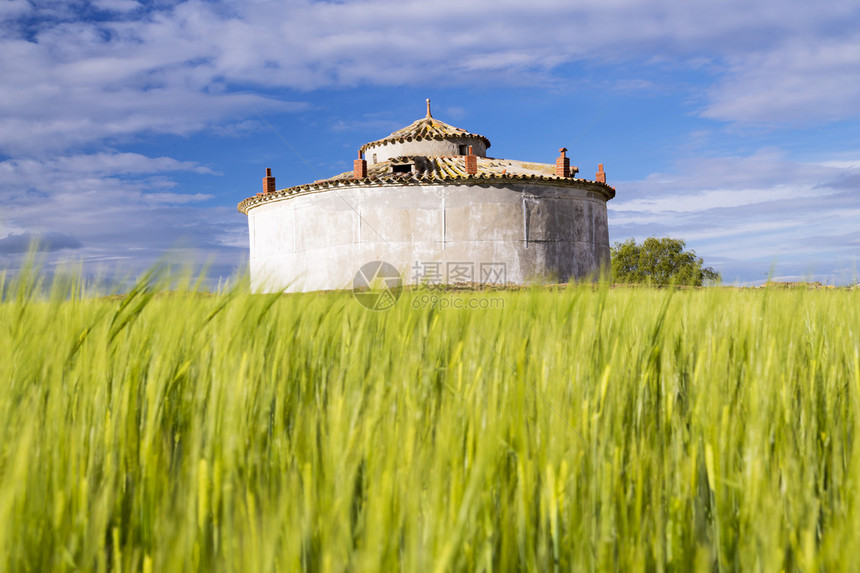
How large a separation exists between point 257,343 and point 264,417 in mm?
475

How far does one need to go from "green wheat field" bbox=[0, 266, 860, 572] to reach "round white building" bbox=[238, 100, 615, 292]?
15.3 metres

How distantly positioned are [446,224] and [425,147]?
6.38m

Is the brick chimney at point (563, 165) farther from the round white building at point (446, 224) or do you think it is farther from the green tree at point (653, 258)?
the green tree at point (653, 258)

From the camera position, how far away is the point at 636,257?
42594mm

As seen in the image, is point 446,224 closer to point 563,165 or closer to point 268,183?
point 563,165

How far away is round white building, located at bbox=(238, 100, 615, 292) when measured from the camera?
18469 millimetres

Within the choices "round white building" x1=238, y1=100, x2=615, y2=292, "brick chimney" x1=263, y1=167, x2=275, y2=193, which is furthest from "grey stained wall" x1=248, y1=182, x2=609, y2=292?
"brick chimney" x1=263, y1=167, x2=275, y2=193

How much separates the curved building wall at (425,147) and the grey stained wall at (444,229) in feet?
17.6

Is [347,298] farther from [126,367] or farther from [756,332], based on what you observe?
[756,332]

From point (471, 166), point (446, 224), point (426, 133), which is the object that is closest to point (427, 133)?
point (426, 133)

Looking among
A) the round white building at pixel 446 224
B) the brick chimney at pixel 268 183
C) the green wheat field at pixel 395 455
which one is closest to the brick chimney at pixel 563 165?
the round white building at pixel 446 224

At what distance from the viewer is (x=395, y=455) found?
0.96 m

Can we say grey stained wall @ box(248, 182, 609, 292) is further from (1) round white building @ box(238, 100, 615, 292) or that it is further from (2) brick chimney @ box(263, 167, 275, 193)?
(2) brick chimney @ box(263, 167, 275, 193)

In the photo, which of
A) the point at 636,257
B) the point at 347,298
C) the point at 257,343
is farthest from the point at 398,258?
the point at 636,257
